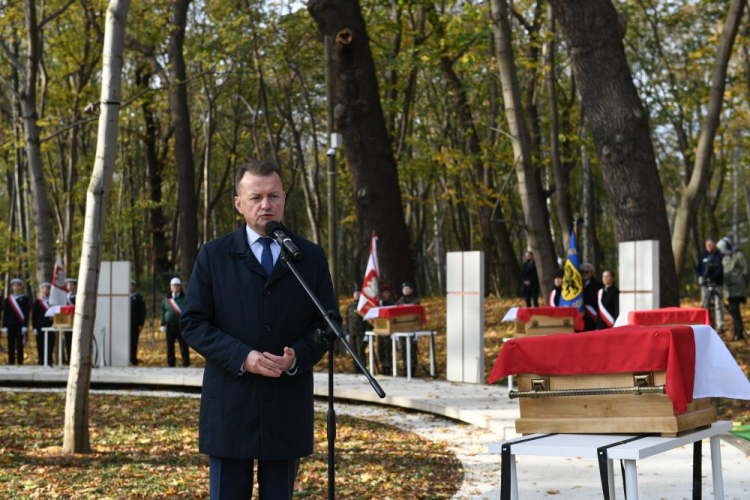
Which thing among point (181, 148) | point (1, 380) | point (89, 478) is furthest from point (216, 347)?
point (181, 148)

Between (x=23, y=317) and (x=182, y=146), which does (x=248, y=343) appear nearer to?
(x=23, y=317)

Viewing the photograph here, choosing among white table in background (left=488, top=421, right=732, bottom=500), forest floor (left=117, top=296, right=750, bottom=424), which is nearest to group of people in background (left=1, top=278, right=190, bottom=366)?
forest floor (left=117, top=296, right=750, bottom=424)

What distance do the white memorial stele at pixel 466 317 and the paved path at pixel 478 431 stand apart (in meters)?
0.38

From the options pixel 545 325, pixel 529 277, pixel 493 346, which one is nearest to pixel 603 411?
pixel 545 325

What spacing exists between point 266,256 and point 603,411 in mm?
1923

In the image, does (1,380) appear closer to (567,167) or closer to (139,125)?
(567,167)

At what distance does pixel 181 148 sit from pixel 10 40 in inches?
267

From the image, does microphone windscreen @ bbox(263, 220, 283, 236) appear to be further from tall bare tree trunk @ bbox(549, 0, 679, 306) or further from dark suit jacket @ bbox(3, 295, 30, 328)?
dark suit jacket @ bbox(3, 295, 30, 328)

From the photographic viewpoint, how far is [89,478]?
8.88 m

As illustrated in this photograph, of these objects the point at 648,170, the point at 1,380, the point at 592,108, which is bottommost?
the point at 1,380

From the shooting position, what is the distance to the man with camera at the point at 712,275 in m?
20.1

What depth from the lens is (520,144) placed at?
66.8 ft

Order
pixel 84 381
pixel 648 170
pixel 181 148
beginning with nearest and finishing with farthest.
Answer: pixel 84 381
pixel 648 170
pixel 181 148

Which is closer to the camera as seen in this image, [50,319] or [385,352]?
[385,352]
